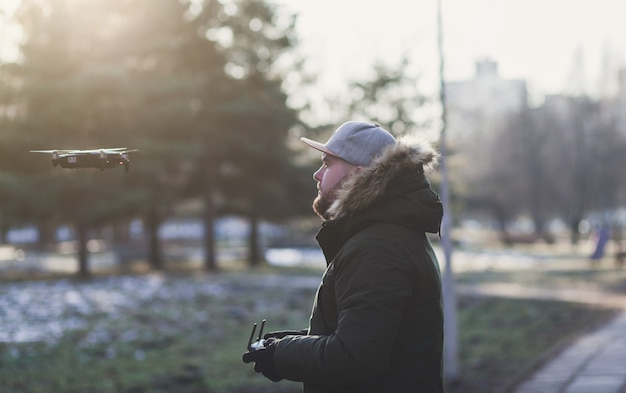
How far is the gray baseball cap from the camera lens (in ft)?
11.6

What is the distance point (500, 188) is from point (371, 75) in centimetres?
3198

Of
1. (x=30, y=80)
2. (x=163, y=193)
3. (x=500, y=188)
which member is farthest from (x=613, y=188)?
(x=30, y=80)

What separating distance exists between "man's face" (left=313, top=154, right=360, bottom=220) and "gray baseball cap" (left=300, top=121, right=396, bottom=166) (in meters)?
0.04

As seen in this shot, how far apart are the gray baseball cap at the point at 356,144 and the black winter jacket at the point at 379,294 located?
0.07 metres

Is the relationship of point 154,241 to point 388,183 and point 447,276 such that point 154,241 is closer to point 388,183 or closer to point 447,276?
point 447,276

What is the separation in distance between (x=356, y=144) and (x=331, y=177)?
0.16m

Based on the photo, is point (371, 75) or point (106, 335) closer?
point (106, 335)

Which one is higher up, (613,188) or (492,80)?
(492,80)

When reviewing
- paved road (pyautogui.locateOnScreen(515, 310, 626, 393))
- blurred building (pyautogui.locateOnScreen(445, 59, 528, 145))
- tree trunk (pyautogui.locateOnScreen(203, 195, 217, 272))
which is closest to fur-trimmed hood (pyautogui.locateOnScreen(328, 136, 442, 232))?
paved road (pyautogui.locateOnScreen(515, 310, 626, 393))

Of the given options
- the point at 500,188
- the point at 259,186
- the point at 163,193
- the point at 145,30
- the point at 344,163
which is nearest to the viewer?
the point at 344,163

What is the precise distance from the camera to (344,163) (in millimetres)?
3582

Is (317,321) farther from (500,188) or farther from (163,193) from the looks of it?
(500,188)

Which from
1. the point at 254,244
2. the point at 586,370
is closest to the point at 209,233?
the point at 254,244

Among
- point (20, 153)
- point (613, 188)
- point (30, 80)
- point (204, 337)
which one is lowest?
point (613, 188)
